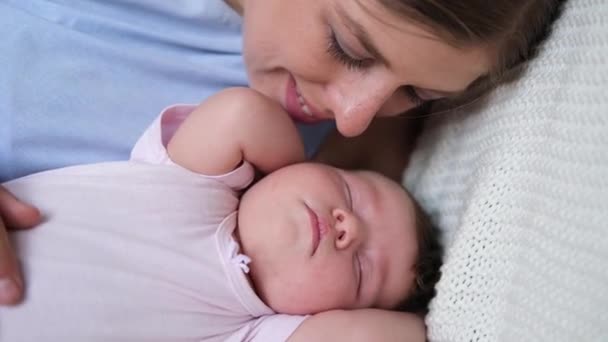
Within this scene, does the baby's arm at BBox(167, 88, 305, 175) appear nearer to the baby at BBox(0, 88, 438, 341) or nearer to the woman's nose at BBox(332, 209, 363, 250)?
the baby at BBox(0, 88, 438, 341)

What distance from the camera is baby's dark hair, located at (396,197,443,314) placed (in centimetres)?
108

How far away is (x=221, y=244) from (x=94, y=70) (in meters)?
0.38

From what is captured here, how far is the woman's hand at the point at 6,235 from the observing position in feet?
2.67

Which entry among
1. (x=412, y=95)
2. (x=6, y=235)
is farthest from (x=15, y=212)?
(x=412, y=95)

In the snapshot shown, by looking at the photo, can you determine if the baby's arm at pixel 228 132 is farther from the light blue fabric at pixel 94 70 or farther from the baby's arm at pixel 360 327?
the baby's arm at pixel 360 327

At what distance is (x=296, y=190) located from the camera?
1038mm

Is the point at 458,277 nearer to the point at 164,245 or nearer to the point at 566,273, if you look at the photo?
the point at 566,273

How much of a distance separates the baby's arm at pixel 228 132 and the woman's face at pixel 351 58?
53mm

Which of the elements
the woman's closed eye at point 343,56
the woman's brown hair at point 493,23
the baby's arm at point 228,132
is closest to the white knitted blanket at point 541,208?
the woman's brown hair at point 493,23

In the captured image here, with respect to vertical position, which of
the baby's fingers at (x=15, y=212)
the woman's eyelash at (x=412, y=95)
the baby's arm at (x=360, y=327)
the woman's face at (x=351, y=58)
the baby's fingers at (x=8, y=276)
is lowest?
the baby's arm at (x=360, y=327)

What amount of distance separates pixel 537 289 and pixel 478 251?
108mm

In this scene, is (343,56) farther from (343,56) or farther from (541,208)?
(541,208)

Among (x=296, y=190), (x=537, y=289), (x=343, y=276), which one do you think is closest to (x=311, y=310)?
(x=343, y=276)

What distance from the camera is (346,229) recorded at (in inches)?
39.9
